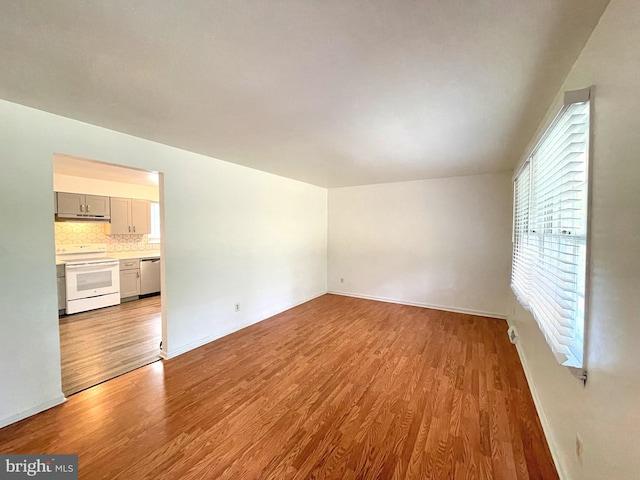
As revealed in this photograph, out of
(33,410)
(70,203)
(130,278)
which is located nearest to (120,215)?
(70,203)

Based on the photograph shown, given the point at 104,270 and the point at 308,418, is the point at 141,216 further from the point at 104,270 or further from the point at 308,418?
the point at 308,418

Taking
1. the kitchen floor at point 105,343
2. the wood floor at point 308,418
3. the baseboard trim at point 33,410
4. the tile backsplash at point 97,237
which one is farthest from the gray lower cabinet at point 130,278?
the baseboard trim at point 33,410

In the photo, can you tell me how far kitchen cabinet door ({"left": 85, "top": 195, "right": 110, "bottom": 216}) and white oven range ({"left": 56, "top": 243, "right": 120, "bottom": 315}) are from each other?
74 centimetres

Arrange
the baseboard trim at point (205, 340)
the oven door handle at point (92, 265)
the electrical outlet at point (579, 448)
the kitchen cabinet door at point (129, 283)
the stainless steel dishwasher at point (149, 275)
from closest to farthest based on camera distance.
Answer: the electrical outlet at point (579, 448)
the baseboard trim at point (205, 340)
the oven door handle at point (92, 265)
the kitchen cabinet door at point (129, 283)
the stainless steel dishwasher at point (149, 275)

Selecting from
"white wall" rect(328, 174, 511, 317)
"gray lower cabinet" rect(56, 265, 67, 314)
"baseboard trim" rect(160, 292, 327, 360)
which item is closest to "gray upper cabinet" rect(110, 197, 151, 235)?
"gray lower cabinet" rect(56, 265, 67, 314)

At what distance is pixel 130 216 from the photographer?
5461 mm

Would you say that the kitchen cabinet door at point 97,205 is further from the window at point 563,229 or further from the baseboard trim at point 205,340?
the window at point 563,229

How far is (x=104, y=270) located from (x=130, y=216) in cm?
128

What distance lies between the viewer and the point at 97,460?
1609mm

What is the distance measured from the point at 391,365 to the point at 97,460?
2.42m

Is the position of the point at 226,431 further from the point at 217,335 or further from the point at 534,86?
the point at 534,86

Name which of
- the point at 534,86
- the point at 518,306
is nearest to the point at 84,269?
the point at 534,86

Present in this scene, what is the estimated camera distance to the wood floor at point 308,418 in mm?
1586

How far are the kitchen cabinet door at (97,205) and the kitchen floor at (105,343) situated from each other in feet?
5.92
